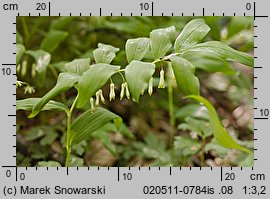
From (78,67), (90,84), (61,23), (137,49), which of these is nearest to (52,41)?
(61,23)

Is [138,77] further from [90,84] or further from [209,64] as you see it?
[209,64]

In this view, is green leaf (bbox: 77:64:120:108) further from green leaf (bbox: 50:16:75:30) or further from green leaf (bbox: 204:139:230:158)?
green leaf (bbox: 50:16:75:30)

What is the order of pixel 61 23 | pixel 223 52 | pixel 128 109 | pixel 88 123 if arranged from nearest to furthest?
pixel 223 52, pixel 88 123, pixel 61 23, pixel 128 109

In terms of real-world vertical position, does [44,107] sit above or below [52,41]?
below

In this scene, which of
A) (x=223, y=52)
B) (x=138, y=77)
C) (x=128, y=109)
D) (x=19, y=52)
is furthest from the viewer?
(x=128, y=109)
